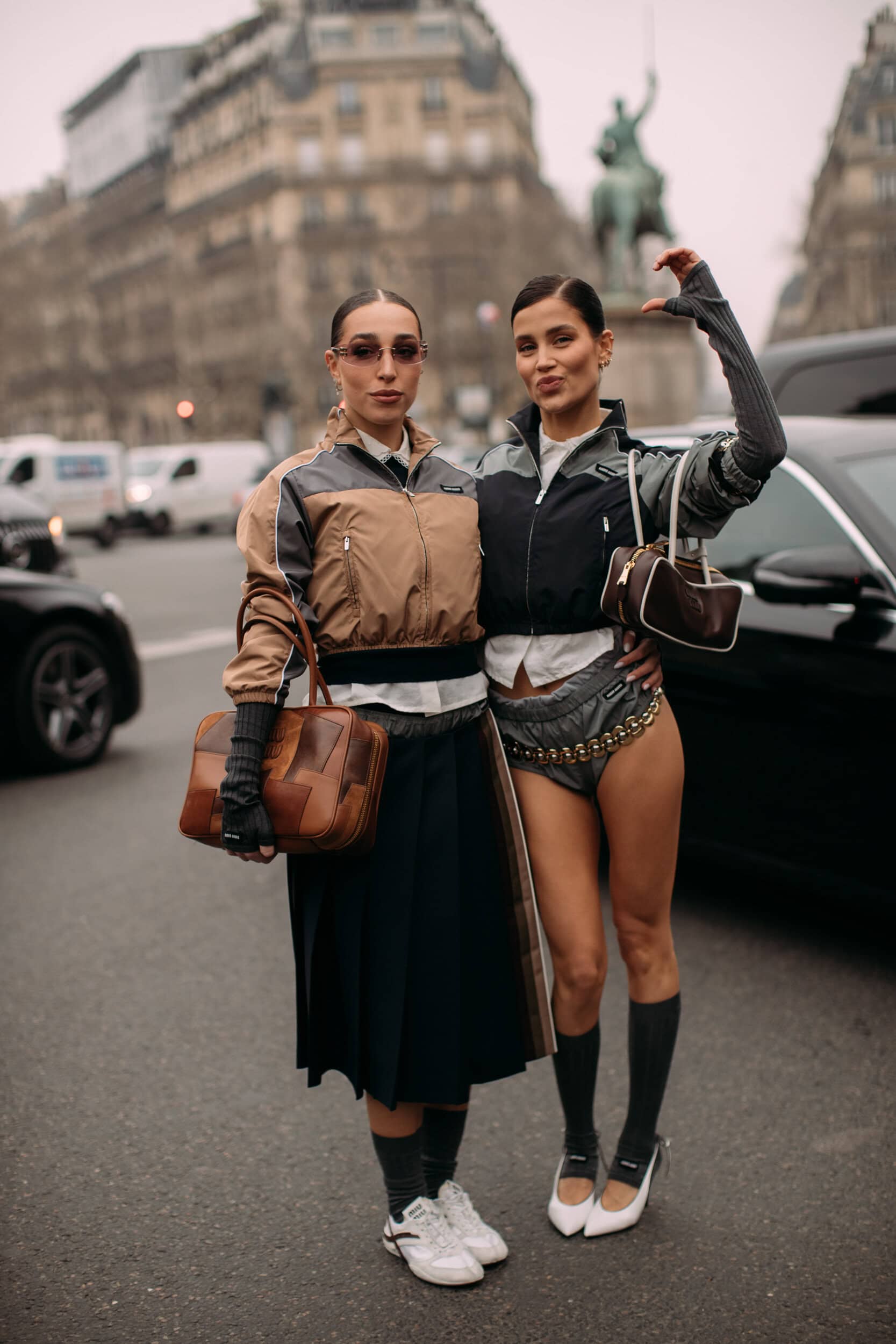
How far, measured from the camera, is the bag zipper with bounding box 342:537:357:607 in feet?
8.07

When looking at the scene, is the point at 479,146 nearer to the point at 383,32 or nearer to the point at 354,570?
the point at 383,32

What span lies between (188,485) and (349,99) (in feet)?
180

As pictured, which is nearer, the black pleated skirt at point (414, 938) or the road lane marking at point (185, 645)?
the black pleated skirt at point (414, 938)

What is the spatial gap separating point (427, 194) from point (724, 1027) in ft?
237

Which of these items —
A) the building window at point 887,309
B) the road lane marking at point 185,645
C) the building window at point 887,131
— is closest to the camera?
the road lane marking at point 185,645

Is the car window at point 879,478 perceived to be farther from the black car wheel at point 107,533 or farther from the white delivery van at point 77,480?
the black car wheel at point 107,533

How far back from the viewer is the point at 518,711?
2682mm

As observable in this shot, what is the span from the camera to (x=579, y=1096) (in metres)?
2.76

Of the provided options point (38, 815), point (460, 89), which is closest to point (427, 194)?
point (460, 89)

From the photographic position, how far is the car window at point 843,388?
636cm

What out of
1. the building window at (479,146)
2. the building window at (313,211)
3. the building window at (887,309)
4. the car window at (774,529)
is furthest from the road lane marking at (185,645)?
the building window at (479,146)

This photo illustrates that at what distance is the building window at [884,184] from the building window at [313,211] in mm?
30783

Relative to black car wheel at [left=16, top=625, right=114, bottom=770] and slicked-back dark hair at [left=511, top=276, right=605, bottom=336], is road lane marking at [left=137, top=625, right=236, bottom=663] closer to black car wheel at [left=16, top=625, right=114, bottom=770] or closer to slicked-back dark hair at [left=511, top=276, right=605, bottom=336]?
black car wheel at [left=16, top=625, right=114, bottom=770]

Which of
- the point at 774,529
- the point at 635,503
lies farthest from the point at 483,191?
the point at 635,503
